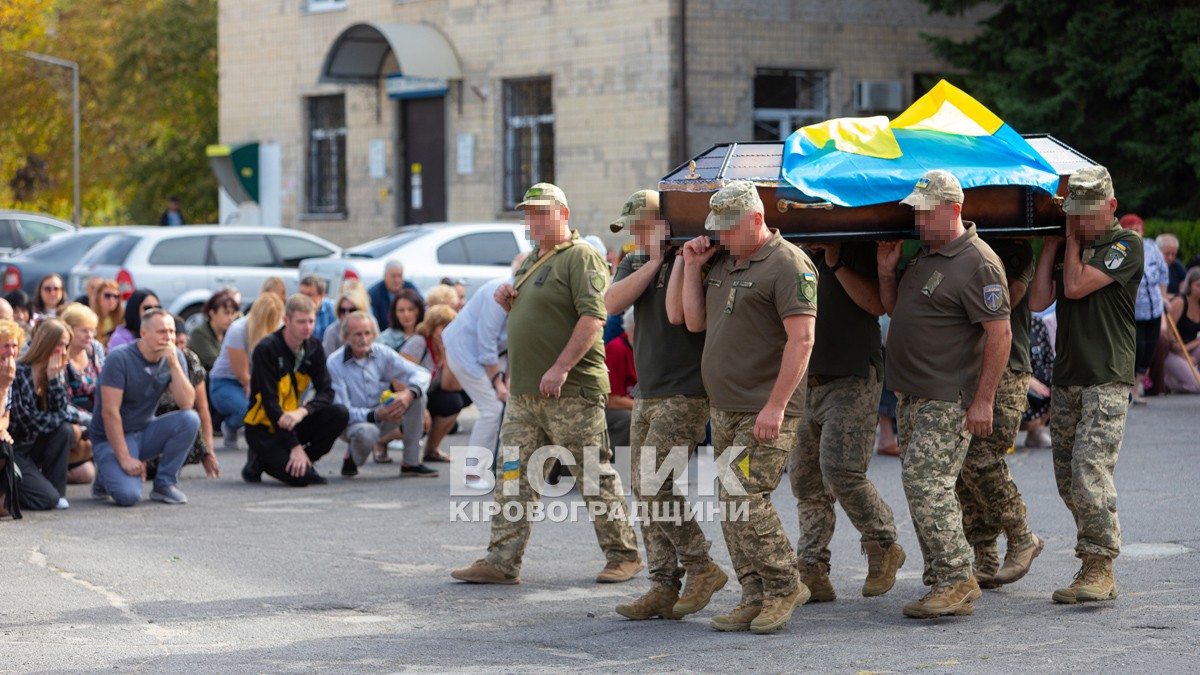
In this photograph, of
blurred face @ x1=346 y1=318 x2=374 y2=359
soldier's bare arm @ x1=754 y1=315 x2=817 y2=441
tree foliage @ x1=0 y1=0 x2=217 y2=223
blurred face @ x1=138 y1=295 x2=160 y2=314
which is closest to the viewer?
soldier's bare arm @ x1=754 y1=315 x2=817 y2=441

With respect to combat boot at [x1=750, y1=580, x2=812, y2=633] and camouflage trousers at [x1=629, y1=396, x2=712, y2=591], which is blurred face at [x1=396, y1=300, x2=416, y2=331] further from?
combat boot at [x1=750, y1=580, x2=812, y2=633]

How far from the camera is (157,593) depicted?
799 cm

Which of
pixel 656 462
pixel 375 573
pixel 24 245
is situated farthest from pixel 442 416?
pixel 24 245

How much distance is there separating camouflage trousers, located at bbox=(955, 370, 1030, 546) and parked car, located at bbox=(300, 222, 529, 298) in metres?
13.1

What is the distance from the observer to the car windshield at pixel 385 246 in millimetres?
20656

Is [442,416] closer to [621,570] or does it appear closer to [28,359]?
[28,359]

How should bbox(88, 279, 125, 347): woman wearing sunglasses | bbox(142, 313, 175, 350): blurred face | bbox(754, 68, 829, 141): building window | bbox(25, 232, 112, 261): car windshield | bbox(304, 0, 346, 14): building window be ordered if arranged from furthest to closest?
bbox(304, 0, 346, 14): building window → bbox(754, 68, 829, 141): building window → bbox(25, 232, 112, 261): car windshield → bbox(88, 279, 125, 347): woman wearing sunglasses → bbox(142, 313, 175, 350): blurred face

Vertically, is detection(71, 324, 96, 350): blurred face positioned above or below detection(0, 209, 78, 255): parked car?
below

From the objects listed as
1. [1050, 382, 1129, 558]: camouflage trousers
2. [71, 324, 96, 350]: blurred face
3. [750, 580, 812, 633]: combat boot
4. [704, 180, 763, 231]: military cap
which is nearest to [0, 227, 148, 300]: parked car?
[71, 324, 96, 350]: blurred face

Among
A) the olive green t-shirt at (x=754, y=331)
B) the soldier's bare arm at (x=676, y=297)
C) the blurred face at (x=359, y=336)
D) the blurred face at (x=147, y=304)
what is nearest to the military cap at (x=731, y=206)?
the olive green t-shirt at (x=754, y=331)

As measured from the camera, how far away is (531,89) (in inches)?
1053

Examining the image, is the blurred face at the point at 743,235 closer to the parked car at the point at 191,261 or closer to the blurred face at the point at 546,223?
the blurred face at the point at 546,223

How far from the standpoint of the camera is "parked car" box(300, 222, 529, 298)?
20.3 m

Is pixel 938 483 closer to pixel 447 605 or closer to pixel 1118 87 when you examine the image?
pixel 447 605
